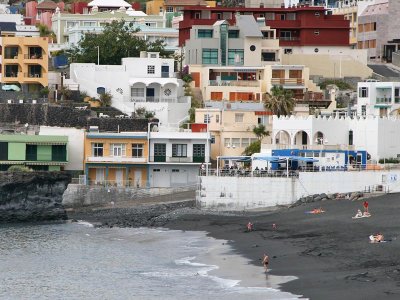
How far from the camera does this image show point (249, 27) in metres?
121

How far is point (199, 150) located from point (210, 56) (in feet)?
70.5

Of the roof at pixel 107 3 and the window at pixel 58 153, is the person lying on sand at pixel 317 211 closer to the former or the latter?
the window at pixel 58 153

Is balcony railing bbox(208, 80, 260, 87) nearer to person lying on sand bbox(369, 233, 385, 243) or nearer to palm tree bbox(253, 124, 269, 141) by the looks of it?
palm tree bbox(253, 124, 269, 141)

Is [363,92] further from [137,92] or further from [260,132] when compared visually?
[137,92]

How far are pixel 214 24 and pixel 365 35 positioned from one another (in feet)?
73.0

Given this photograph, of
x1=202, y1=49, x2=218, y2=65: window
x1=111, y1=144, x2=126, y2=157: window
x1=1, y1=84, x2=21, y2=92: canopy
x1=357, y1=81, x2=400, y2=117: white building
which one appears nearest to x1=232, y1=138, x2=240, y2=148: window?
x1=111, y1=144, x2=126, y2=157: window

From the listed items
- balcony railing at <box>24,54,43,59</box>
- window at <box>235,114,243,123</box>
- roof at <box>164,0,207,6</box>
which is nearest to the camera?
window at <box>235,114,243,123</box>

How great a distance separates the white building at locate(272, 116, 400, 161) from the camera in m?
94.2

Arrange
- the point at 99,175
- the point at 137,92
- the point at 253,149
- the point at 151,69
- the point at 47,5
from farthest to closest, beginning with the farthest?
the point at 47,5 < the point at 151,69 < the point at 137,92 < the point at 253,149 < the point at 99,175

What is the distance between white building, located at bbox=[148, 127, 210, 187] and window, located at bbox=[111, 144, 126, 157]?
5.88 feet

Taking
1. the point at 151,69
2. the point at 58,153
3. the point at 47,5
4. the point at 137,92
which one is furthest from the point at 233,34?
the point at 47,5

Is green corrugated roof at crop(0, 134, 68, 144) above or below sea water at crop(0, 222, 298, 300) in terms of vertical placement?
above

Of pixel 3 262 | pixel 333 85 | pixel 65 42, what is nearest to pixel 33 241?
pixel 3 262

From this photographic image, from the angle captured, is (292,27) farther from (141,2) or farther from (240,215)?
(141,2)
